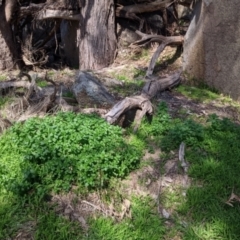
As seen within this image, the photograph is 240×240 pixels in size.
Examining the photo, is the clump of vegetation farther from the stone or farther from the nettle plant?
the stone

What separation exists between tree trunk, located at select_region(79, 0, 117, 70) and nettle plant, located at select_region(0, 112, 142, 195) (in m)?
3.62

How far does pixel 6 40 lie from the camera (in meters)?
7.41

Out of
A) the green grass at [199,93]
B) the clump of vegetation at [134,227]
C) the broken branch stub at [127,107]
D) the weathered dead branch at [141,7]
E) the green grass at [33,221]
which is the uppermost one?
the weathered dead branch at [141,7]

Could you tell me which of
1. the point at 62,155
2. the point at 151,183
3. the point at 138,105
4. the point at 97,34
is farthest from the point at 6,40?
the point at 151,183

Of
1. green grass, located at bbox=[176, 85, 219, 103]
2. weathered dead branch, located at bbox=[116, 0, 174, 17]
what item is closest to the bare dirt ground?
green grass, located at bbox=[176, 85, 219, 103]

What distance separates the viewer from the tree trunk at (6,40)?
24.0 feet

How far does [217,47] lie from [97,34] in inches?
99.8

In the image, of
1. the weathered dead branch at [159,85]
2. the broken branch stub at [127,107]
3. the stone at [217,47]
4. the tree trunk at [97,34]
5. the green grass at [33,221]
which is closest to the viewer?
the green grass at [33,221]

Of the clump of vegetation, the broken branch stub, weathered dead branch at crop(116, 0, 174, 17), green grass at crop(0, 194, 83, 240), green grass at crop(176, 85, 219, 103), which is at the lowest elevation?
green grass at crop(176, 85, 219, 103)

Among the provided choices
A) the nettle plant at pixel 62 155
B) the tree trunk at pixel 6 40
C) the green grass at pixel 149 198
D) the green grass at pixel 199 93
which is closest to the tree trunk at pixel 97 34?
the tree trunk at pixel 6 40

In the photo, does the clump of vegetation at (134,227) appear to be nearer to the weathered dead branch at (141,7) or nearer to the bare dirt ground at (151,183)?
the bare dirt ground at (151,183)

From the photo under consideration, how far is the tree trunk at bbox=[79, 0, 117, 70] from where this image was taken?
7254 millimetres

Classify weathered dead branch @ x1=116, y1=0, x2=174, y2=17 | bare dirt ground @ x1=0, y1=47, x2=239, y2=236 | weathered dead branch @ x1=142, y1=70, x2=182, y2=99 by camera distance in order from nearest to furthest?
bare dirt ground @ x1=0, y1=47, x2=239, y2=236 → weathered dead branch @ x1=142, y1=70, x2=182, y2=99 → weathered dead branch @ x1=116, y1=0, x2=174, y2=17

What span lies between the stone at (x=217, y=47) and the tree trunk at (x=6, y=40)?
3.61m
